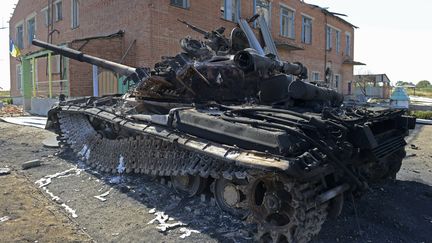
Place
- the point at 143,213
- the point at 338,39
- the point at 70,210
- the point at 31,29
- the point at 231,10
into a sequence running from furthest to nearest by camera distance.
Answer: the point at 338,39
the point at 31,29
the point at 231,10
the point at 70,210
the point at 143,213

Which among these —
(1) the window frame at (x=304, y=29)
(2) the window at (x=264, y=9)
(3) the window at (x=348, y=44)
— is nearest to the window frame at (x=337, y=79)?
(3) the window at (x=348, y=44)

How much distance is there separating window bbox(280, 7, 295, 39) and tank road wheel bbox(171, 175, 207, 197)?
665 inches

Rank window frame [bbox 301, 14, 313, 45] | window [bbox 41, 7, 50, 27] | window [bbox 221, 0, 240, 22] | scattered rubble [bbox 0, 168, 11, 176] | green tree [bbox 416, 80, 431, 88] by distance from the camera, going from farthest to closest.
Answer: green tree [bbox 416, 80, 431, 88] → window frame [bbox 301, 14, 313, 45] → window [bbox 41, 7, 50, 27] → window [bbox 221, 0, 240, 22] → scattered rubble [bbox 0, 168, 11, 176]

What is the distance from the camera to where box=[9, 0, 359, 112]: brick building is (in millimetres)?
13734

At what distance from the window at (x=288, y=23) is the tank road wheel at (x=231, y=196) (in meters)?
17.4

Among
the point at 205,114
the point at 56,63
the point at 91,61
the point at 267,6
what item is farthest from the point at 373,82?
the point at 205,114

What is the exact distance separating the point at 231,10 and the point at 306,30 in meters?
7.60

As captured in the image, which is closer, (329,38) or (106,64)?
(106,64)

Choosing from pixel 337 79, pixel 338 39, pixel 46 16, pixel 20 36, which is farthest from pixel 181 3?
pixel 337 79

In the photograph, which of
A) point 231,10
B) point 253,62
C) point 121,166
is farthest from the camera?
point 231,10

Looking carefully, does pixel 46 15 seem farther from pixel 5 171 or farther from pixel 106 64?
pixel 5 171

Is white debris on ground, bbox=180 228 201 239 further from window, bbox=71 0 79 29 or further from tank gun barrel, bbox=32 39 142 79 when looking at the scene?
window, bbox=71 0 79 29

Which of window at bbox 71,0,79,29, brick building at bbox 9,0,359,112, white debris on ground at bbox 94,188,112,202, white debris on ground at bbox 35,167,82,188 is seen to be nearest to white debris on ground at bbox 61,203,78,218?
white debris on ground at bbox 94,188,112,202

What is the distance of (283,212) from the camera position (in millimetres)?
3965
